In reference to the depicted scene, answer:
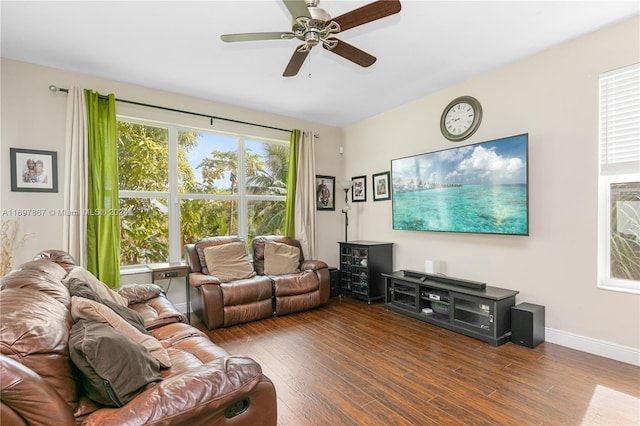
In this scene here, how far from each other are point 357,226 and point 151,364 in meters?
4.11

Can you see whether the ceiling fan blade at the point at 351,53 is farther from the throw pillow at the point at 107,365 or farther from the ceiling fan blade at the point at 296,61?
the throw pillow at the point at 107,365

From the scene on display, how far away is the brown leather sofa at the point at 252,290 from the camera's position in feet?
10.9

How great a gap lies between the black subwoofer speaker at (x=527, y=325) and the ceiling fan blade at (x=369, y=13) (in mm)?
2729

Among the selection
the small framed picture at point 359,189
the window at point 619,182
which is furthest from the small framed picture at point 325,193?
the window at point 619,182

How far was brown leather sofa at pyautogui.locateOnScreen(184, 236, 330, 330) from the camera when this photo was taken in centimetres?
331

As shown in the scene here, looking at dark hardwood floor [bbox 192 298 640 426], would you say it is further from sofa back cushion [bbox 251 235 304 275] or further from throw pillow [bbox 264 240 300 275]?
sofa back cushion [bbox 251 235 304 275]

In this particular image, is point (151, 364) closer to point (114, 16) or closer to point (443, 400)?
point (443, 400)

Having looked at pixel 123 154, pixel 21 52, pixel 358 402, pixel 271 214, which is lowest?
pixel 358 402

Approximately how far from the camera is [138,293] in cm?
273

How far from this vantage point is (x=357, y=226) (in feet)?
17.0

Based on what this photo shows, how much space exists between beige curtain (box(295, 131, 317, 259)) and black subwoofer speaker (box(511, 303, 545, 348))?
9.07ft

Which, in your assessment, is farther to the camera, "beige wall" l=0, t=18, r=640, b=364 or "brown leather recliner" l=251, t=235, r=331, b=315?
"brown leather recliner" l=251, t=235, r=331, b=315

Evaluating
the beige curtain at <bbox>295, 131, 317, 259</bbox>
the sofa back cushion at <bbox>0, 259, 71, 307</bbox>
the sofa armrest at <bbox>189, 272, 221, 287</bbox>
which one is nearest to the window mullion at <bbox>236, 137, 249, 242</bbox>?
the beige curtain at <bbox>295, 131, 317, 259</bbox>

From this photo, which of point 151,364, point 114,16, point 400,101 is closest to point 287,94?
point 400,101
